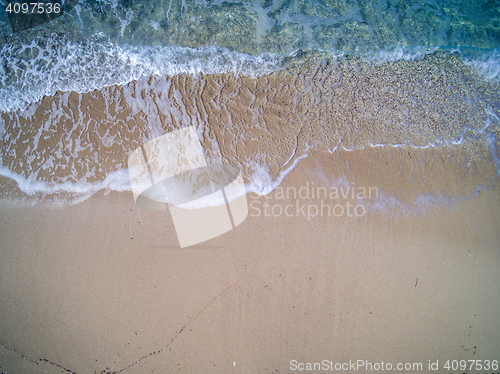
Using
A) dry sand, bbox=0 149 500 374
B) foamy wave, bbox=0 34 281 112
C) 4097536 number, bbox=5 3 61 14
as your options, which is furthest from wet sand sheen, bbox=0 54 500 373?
4097536 number, bbox=5 3 61 14

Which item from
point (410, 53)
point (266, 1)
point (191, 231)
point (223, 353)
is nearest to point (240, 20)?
point (266, 1)

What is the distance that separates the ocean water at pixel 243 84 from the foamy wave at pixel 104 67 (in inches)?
0.5

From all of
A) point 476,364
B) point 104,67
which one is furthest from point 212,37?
point 476,364

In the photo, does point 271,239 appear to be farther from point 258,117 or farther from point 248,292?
point 258,117

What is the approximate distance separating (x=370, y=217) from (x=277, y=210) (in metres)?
0.92

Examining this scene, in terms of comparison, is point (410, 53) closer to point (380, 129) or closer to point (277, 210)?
point (380, 129)

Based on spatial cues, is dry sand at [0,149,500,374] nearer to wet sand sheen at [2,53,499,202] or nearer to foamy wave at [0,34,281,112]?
wet sand sheen at [2,53,499,202]

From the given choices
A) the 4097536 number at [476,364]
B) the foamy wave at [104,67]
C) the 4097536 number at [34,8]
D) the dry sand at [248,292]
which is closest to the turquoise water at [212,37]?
the foamy wave at [104,67]

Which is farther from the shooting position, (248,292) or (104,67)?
(104,67)

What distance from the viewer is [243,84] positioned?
285cm

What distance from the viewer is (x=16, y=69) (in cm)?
293

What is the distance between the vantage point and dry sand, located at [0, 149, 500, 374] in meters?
2.57

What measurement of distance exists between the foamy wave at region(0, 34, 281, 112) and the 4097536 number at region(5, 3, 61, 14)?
448 millimetres

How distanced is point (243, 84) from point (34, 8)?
2.41 metres
